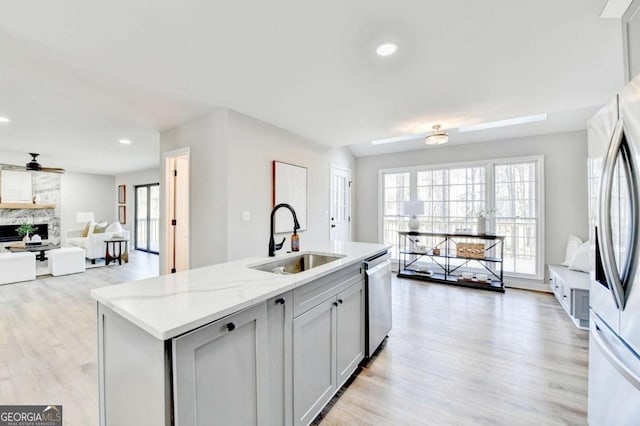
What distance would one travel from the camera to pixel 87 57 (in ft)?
6.87

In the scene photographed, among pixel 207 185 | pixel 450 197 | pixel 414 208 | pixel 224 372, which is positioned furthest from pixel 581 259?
pixel 207 185

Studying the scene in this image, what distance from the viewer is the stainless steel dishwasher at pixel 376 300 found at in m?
2.25

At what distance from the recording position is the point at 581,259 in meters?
3.54

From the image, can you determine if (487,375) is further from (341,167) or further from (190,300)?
(341,167)

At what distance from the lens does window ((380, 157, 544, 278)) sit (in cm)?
438

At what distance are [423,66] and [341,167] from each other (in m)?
3.30

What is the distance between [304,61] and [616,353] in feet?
8.13

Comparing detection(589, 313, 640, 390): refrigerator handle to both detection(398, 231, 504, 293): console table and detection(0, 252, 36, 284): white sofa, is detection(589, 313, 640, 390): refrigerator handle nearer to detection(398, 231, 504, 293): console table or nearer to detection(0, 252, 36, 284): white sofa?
detection(398, 231, 504, 293): console table

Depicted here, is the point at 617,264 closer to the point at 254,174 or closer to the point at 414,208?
the point at 254,174

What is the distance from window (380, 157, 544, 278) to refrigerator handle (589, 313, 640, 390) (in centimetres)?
363

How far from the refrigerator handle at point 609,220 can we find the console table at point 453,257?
3378mm

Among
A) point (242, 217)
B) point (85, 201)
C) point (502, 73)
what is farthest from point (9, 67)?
point (85, 201)

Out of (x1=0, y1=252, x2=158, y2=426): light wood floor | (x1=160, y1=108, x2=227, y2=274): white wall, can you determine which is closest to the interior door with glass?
(x1=0, y1=252, x2=158, y2=426): light wood floor

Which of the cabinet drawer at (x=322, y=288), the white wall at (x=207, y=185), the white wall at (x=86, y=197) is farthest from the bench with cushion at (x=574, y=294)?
the white wall at (x=86, y=197)
